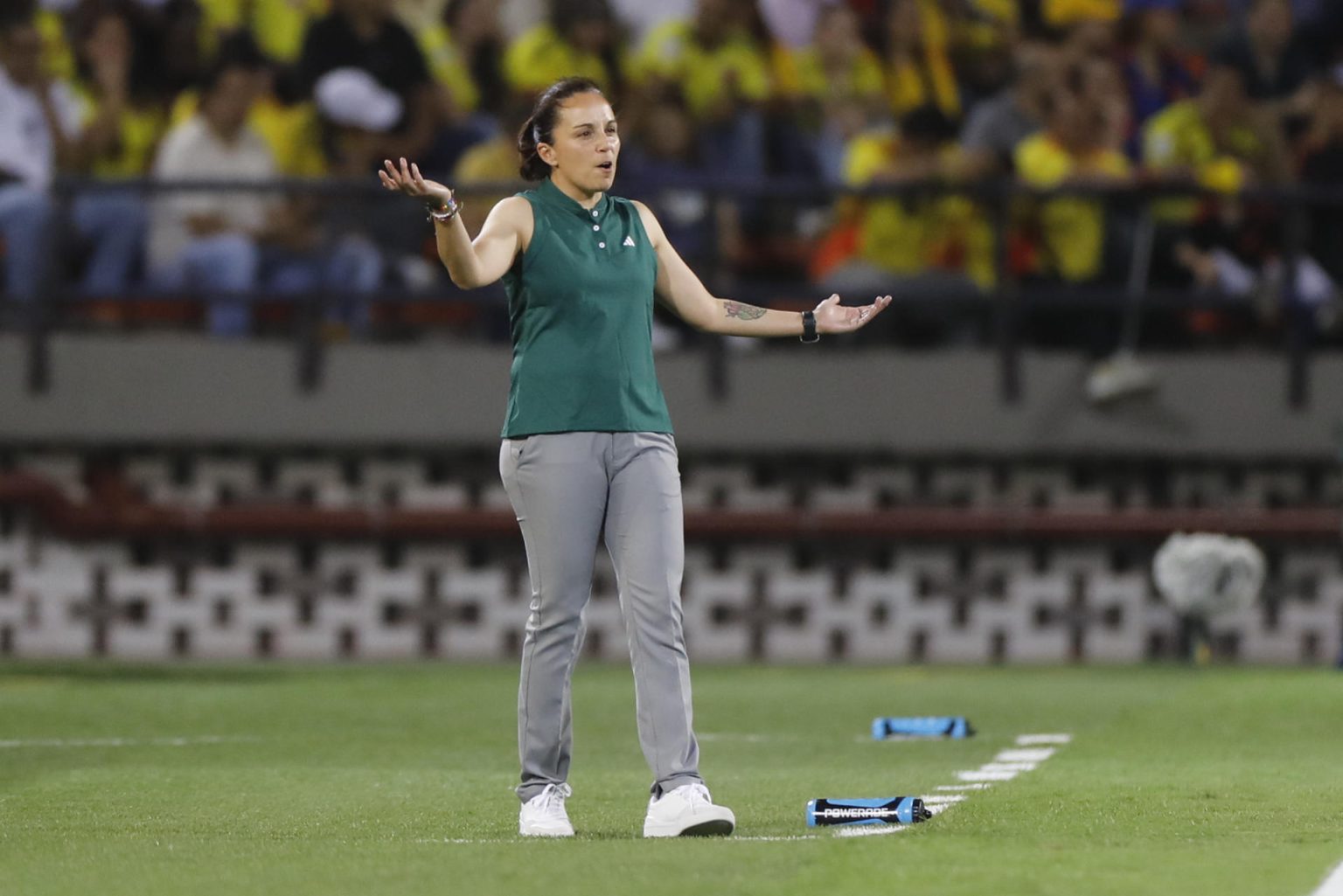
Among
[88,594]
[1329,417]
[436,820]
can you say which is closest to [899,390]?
[1329,417]

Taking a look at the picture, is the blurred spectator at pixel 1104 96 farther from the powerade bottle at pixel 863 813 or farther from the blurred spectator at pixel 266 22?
the powerade bottle at pixel 863 813

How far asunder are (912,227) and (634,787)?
8.44 meters

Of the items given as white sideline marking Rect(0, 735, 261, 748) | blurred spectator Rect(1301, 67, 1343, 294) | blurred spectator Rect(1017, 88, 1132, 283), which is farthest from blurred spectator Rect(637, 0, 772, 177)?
white sideline marking Rect(0, 735, 261, 748)

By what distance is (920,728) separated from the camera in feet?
35.3

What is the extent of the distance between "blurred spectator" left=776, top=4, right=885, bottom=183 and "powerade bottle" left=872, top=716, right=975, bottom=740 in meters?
6.86

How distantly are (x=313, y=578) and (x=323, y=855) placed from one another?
36.2 feet

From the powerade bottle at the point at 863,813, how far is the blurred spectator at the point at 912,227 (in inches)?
364

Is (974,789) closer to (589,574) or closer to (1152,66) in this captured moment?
(589,574)

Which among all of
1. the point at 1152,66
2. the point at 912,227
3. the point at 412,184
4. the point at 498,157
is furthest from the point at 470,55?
the point at 412,184

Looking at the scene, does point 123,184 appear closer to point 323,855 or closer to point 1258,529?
point 1258,529

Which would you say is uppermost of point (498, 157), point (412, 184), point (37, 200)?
point (498, 157)

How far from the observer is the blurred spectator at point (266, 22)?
17156 mm

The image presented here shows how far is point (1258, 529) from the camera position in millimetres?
17125

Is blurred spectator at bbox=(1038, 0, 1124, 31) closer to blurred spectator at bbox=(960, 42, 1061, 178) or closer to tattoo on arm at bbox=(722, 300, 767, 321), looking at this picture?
blurred spectator at bbox=(960, 42, 1061, 178)
